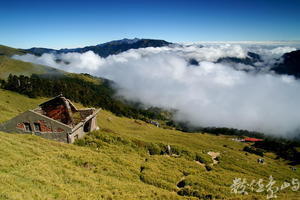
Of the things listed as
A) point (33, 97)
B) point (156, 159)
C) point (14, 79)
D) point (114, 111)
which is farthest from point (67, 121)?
point (114, 111)

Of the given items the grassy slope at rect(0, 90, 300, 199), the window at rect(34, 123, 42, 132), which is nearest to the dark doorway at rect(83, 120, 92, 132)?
the grassy slope at rect(0, 90, 300, 199)

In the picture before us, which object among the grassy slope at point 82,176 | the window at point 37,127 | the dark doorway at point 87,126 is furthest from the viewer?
the dark doorway at point 87,126

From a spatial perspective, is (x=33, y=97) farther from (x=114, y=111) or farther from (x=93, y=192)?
(x=93, y=192)

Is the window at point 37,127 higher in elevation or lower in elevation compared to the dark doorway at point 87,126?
higher

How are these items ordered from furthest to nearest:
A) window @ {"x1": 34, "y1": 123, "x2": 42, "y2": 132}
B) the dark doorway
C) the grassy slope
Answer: the dark doorway
window @ {"x1": 34, "y1": 123, "x2": 42, "y2": 132}
the grassy slope

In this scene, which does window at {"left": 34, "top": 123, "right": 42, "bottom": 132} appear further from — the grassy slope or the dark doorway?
the dark doorway

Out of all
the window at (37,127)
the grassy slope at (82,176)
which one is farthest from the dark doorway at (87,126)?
the window at (37,127)

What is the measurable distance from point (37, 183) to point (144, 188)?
924 centimetres

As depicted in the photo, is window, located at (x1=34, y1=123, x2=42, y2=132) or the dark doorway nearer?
window, located at (x1=34, y1=123, x2=42, y2=132)

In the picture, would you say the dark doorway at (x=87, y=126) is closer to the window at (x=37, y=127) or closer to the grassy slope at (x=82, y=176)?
the grassy slope at (x=82, y=176)

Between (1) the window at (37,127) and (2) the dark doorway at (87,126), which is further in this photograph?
(2) the dark doorway at (87,126)

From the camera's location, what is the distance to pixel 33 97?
123875mm

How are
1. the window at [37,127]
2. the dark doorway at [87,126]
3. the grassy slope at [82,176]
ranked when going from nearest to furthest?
the grassy slope at [82,176]
the window at [37,127]
the dark doorway at [87,126]

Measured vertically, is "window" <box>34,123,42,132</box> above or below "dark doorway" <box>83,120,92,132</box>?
above
